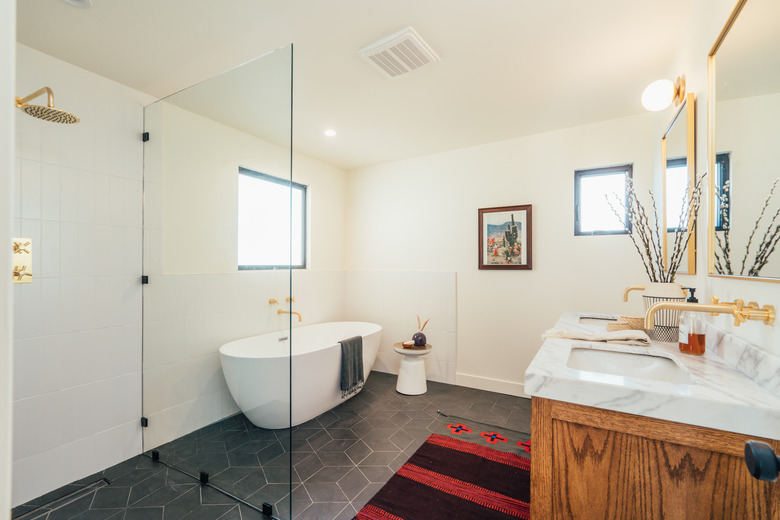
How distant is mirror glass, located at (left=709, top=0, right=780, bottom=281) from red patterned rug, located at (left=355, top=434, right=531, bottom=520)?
5.05ft

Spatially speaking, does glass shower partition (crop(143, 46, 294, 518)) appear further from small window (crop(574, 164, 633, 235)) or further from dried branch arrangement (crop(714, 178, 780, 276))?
small window (crop(574, 164, 633, 235))

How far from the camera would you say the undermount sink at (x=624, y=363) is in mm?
1267

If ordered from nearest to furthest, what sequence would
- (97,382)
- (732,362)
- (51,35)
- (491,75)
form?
(732,362) < (51,35) < (97,382) < (491,75)

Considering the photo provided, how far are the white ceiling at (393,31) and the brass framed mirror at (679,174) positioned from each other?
18.7 inches

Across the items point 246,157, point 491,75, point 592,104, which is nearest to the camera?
point 246,157

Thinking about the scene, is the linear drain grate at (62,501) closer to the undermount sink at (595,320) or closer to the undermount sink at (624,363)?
the undermount sink at (624,363)

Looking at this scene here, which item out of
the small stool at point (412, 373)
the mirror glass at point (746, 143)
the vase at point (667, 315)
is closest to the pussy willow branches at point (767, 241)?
the mirror glass at point (746, 143)

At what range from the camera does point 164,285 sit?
226 cm

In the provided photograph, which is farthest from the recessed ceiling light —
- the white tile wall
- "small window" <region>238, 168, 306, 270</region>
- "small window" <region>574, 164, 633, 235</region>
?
"small window" <region>574, 164, 633, 235</region>

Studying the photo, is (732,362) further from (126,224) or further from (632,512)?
(126,224)

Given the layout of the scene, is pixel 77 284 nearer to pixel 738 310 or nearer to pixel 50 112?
pixel 50 112

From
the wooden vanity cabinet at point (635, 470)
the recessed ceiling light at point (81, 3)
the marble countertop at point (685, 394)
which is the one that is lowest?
the wooden vanity cabinet at point (635, 470)

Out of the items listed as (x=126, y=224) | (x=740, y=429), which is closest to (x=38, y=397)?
(x=126, y=224)

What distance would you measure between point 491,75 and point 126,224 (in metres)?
2.61
